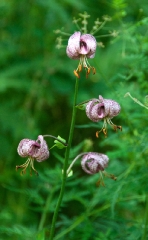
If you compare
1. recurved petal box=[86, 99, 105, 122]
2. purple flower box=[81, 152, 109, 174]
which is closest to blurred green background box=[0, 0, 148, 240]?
purple flower box=[81, 152, 109, 174]

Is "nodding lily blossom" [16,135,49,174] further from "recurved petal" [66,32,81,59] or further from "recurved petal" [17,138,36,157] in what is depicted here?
"recurved petal" [66,32,81,59]

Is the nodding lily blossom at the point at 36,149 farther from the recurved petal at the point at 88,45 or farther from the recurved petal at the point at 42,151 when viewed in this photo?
the recurved petal at the point at 88,45

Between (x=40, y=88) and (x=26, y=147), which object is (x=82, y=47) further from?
(x=40, y=88)

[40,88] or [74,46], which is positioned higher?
[40,88]

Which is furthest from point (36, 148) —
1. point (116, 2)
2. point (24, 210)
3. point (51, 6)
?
point (51, 6)

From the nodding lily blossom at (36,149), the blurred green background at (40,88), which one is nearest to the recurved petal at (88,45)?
the nodding lily blossom at (36,149)

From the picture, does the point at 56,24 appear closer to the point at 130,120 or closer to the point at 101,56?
the point at 101,56

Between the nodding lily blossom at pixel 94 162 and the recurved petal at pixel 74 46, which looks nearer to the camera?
the recurved petal at pixel 74 46

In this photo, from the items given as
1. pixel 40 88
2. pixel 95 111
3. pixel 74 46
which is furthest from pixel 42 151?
pixel 40 88
